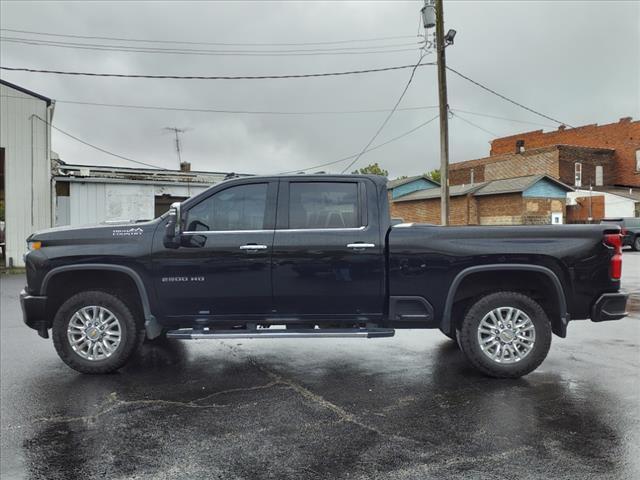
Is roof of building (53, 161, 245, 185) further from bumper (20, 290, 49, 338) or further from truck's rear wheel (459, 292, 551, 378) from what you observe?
truck's rear wheel (459, 292, 551, 378)

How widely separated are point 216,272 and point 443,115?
12694 millimetres

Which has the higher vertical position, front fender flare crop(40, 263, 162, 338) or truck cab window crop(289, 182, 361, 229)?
truck cab window crop(289, 182, 361, 229)

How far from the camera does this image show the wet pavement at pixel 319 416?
3.40 metres

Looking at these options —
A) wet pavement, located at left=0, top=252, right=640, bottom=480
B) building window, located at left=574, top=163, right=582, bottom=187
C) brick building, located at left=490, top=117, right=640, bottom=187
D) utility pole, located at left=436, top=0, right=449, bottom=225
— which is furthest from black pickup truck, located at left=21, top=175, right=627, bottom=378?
building window, located at left=574, top=163, right=582, bottom=187

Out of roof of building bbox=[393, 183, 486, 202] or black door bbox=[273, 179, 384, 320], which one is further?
roof of building bbox=[393, 183, 486, 202]

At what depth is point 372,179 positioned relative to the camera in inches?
227

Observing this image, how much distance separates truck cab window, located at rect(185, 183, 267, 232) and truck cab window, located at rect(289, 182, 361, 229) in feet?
1.11

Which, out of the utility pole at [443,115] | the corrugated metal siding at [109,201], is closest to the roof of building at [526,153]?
the utility pole at [443,115]

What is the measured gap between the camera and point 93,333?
217 inches

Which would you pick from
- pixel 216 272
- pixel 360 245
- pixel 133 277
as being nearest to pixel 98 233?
pixel 133 277

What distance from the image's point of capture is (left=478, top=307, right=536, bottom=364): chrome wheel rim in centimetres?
528

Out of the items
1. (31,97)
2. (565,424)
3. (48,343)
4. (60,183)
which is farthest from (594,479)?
(60,183)

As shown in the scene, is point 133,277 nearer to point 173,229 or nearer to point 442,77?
point 173,229

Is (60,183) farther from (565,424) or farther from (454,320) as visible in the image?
(565,424)
